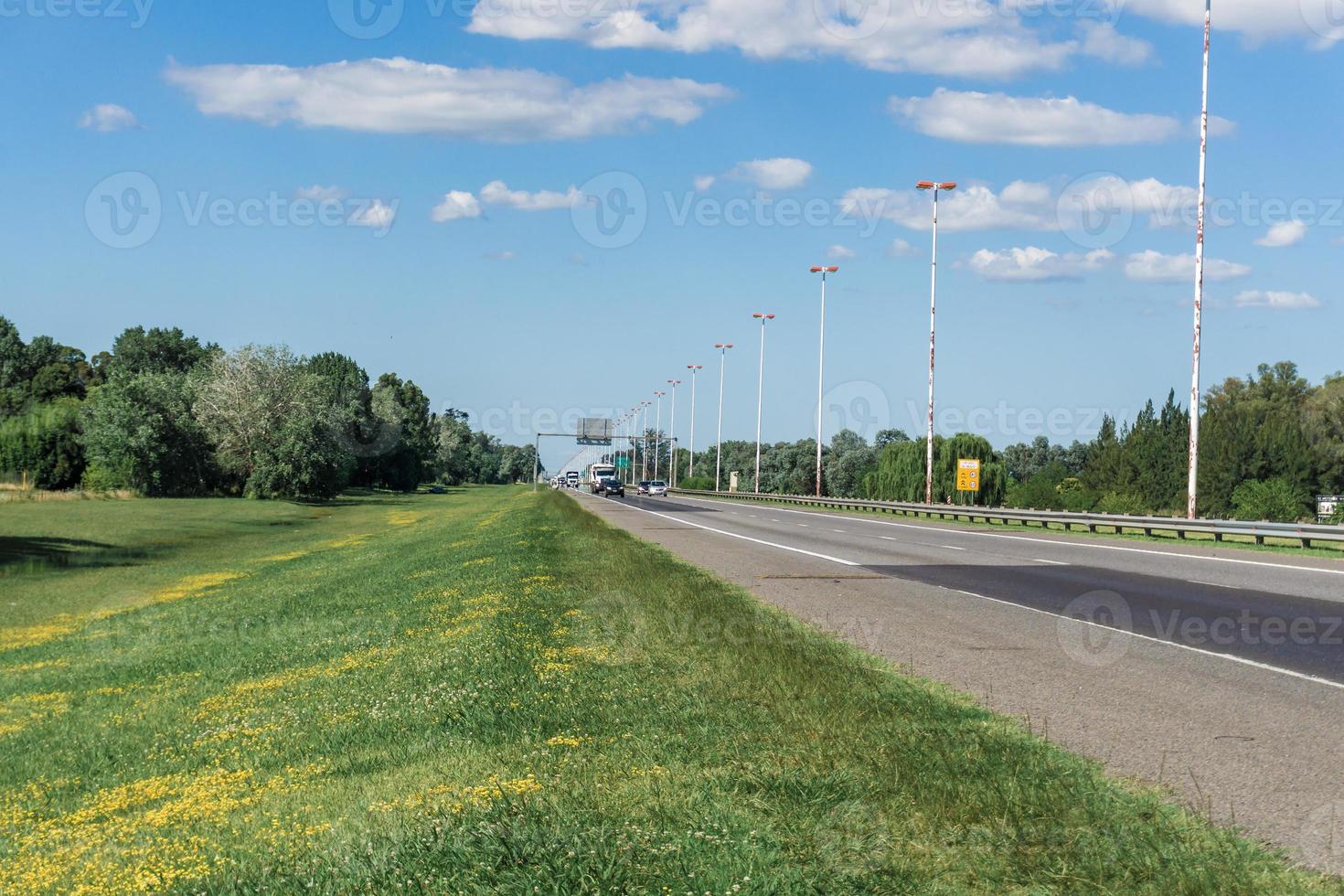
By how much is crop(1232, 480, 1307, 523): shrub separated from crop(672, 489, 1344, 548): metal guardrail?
26.1 meters

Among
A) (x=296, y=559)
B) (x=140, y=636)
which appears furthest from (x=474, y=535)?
(x=140, y=636)

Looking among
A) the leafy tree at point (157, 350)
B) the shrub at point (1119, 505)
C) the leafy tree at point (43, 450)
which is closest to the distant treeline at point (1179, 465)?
the shrub at point (1119, 505)

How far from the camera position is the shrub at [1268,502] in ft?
245

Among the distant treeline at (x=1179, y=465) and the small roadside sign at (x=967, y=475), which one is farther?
the distant treeline at (x=1179, y=465)

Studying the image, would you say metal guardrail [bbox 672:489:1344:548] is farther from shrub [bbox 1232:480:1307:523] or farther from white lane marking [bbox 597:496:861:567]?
shrub [bbox 1232:480:1307:523]

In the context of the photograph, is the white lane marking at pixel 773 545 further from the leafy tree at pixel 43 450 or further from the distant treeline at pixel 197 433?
the leafy tree at pixel 43 450

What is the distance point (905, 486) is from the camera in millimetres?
102312

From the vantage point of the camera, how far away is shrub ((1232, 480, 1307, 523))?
7475 centimetres

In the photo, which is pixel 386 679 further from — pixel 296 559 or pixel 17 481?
pixel 17 481

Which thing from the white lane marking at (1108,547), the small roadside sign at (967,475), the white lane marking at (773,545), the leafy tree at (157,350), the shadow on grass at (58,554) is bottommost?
the shadow on grass at (58,554)

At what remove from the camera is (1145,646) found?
43.0ft

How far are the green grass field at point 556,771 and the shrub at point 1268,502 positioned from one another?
215 feet

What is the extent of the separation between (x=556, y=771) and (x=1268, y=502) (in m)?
80.7

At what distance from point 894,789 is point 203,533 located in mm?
58249
